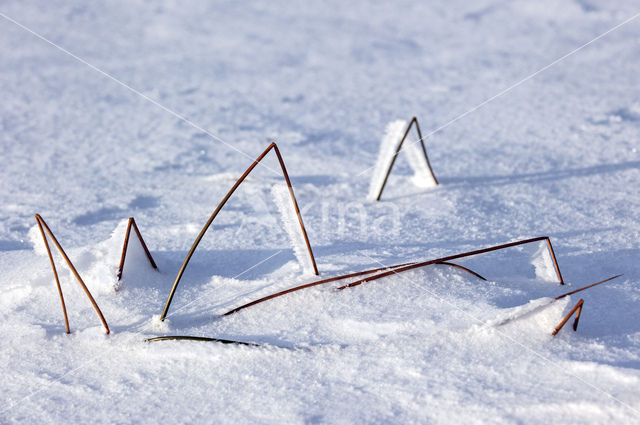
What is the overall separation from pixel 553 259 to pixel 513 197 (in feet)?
1.50

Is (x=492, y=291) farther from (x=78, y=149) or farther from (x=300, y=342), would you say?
(x=78, y=149)

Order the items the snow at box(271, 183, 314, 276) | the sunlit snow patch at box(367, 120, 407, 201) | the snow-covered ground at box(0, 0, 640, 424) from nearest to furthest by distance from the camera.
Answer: the snow-covered ground at box(0, 0, 640, 424) → the snow at box(271, 183, 314, 276) → the sunlit snow patch at box(367, 120, 407, 201)

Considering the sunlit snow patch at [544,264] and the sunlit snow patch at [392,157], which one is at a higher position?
the sunlit snow patch at [392,157]

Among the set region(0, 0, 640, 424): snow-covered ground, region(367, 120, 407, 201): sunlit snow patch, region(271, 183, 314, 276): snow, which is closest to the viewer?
region(0, 0, 640, 424): snow-covered ground

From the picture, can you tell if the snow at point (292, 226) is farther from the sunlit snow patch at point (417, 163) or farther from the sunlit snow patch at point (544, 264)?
the sunlit snow patch at point (417, 163)

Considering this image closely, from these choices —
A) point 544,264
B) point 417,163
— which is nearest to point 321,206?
point 417,163

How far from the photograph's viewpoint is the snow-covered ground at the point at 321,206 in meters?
0.81

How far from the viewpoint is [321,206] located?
4.91 ft

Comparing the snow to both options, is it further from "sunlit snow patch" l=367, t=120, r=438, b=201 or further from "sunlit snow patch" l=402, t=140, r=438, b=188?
→ "sunlit snow patch" l=402, t=140, r=438, b=188

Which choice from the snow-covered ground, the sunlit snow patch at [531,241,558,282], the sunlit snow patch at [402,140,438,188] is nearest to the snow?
the snow-covered ground

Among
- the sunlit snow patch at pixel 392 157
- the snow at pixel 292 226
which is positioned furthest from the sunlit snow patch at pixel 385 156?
the snow at pixel 292 226

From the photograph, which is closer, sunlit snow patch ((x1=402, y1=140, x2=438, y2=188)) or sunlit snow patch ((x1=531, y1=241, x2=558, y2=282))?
sunlit snow patch ((x1=531, y1=241, x2=558, y2=282))

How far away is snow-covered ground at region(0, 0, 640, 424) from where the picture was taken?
812 millimetres

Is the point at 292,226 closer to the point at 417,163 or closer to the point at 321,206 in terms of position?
the point at 321,206
